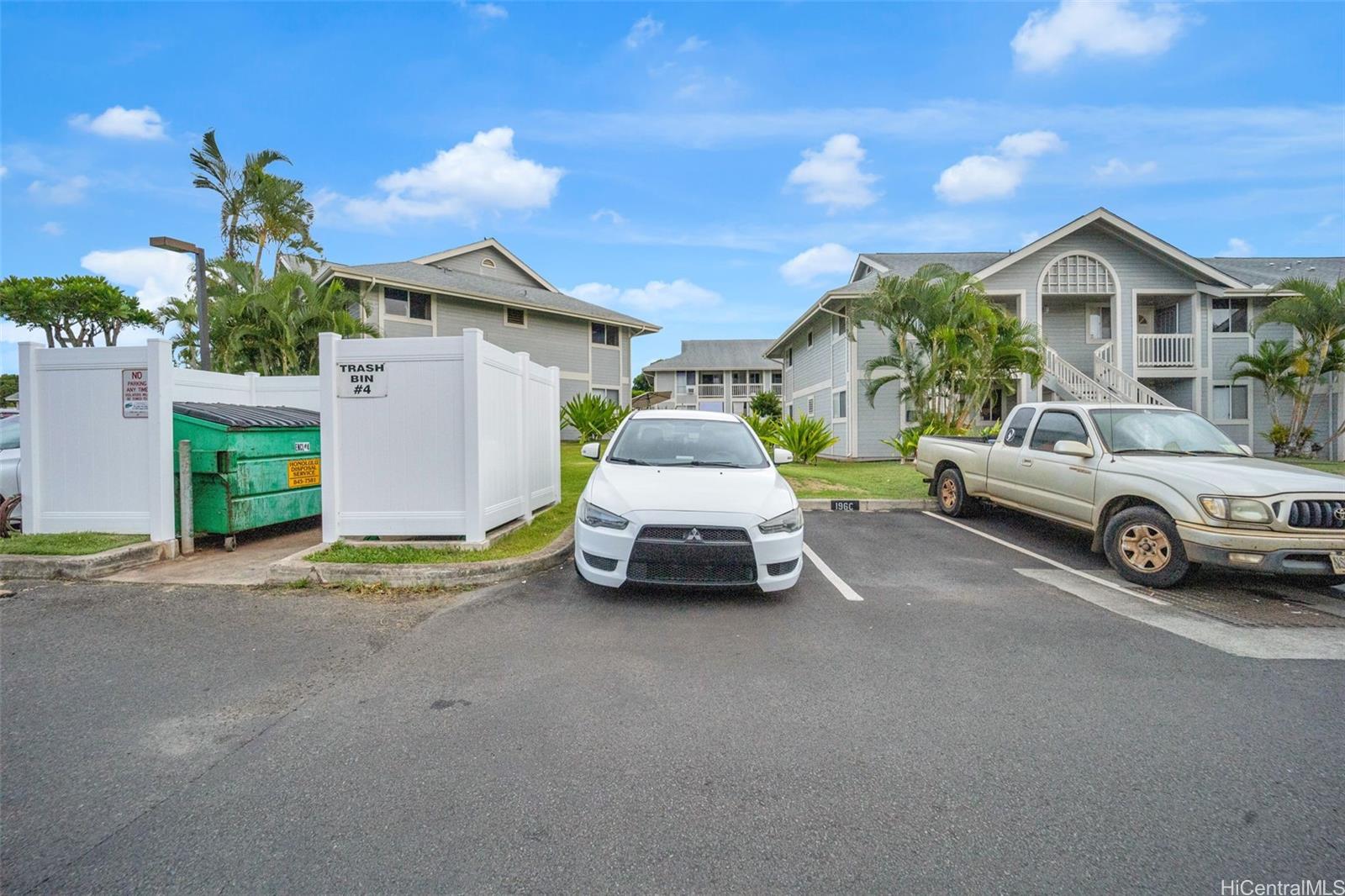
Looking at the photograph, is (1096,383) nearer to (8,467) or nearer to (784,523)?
(784,523)

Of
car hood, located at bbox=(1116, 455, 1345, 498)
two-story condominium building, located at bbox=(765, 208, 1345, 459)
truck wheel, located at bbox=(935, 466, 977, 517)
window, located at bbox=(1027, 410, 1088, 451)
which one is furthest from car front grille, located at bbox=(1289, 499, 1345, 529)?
two-story condominium building, located at bbox=(765, 208, 1345, 459)

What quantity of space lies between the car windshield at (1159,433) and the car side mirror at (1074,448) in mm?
270

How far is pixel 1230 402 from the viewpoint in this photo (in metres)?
20.5

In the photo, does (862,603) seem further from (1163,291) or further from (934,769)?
(1163,291)

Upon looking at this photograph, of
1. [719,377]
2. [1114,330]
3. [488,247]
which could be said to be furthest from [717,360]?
[1114,330]

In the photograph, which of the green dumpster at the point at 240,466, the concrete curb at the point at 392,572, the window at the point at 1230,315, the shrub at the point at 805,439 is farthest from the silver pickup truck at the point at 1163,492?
the window at the point at 1230,315

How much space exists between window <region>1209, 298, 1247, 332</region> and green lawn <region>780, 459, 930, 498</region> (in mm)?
13934

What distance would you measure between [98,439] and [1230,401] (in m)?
28.0

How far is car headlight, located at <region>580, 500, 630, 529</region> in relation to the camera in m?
4.94

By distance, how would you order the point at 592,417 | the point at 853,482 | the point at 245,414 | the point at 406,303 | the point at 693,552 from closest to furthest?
1. the point at 693,552
2. the point at 245,414
3. the point at 853,482
4. the point at 592,417
5. the point at 406,303

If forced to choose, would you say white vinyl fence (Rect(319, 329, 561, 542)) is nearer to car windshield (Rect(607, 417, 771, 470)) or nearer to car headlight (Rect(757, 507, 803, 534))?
car windshield (Rect(607, 417, 771, 470))

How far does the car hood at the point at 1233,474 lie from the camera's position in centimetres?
513

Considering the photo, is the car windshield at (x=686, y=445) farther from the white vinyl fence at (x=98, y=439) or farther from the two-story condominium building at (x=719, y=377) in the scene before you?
the two-story condominium building at (x=719, y=377)

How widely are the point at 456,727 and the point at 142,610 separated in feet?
11.9
